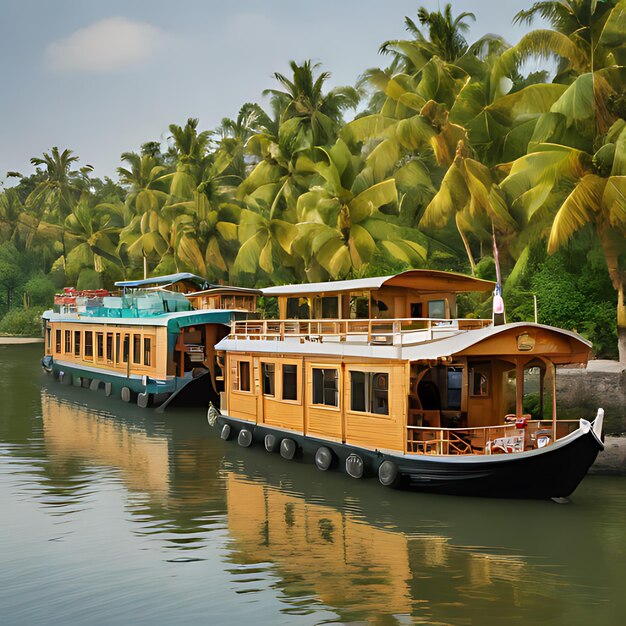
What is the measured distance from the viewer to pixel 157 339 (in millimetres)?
28844

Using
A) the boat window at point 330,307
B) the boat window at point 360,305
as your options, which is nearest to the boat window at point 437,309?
the boat window at point 360,305

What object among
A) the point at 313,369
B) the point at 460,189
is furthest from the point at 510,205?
the point at 313,369

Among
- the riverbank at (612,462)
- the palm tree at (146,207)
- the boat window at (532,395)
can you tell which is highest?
the palm tree at (146,207)

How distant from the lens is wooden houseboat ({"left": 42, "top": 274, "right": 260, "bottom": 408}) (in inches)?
1114

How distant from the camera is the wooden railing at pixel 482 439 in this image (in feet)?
48.6

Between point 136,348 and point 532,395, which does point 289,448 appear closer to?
point 532,395

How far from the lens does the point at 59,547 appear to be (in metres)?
13.1

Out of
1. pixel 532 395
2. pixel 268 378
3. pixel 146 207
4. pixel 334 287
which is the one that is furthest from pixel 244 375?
pixel 146 207

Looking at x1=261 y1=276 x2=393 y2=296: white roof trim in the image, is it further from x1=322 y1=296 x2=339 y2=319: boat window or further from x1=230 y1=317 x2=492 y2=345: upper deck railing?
x1=230 y1=317 x2=492 y2=345: upper deck railing

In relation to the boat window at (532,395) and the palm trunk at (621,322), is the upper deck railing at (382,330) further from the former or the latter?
the palm trunk at (621,322)

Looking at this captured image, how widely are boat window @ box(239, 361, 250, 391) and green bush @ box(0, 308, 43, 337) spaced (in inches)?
2242

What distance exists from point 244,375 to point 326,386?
380cm

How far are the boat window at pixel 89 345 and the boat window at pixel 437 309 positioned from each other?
19508 mm

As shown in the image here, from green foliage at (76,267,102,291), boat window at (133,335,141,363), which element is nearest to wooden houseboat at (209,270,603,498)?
boat window at (133,335,141,363)
